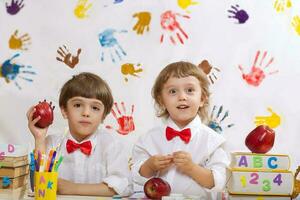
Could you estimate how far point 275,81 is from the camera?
2.31m

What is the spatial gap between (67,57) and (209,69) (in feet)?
2.23

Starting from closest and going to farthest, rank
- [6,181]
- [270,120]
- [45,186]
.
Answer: [45,186]
[6,181]
[270,120]

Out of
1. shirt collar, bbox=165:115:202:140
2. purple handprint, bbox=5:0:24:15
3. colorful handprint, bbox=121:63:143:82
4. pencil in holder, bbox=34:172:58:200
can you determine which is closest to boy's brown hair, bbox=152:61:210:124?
shirt collar, bbox=165:115:202:140

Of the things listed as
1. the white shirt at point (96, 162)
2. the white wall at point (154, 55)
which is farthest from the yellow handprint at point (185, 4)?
the white shirt at point (96, 162)

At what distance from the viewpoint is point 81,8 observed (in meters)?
2.42

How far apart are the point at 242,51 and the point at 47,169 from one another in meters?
1.08

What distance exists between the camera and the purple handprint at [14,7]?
2467mm

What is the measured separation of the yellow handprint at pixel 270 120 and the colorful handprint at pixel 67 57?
89 cm

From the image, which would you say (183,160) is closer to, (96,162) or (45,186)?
(96,162)

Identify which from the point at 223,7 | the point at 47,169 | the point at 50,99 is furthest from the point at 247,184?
the point at 50,99

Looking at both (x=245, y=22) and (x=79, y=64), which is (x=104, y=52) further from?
(x=245, y=22)

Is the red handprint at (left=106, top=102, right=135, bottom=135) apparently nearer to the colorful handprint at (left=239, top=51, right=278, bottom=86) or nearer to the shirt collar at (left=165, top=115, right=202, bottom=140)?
the shirt collar at (left=165, top=115, right=202, bottom=140)

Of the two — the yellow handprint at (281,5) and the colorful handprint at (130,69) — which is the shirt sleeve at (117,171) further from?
the yellow handprint at (281,5)

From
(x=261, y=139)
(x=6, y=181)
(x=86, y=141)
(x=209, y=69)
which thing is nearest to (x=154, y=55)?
(x=209, y=69)
